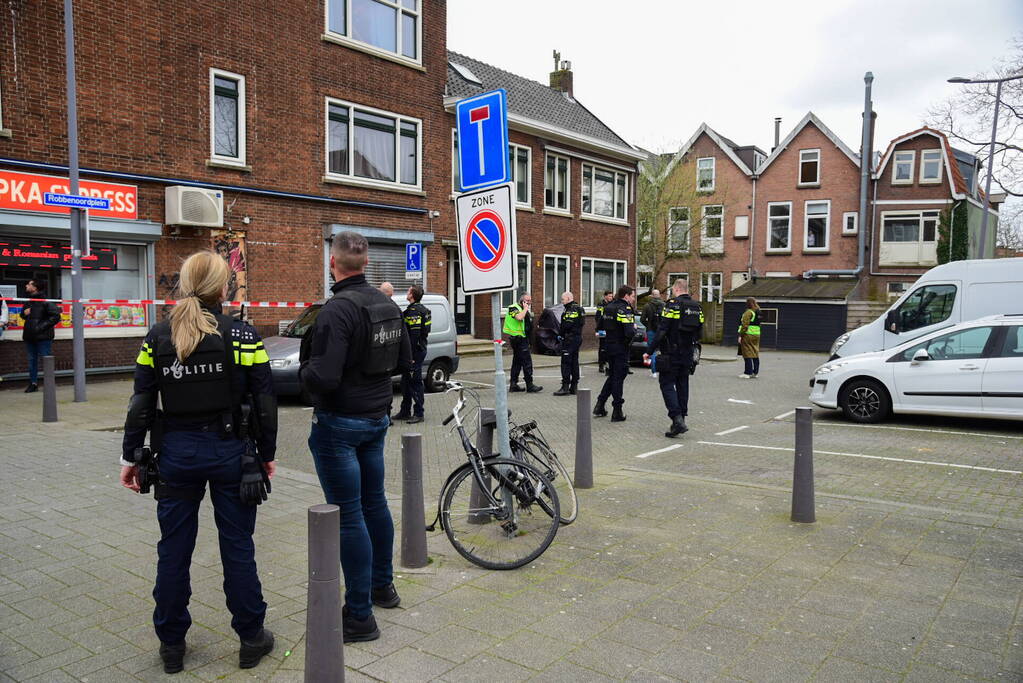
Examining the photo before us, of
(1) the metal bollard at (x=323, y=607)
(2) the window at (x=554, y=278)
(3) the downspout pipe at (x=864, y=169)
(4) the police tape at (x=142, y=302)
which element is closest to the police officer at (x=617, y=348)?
(4) the police tape at (x=142, y=302)

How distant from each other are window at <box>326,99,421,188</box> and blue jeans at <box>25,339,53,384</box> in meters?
7.33

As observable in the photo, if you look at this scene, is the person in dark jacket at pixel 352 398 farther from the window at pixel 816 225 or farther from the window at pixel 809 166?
the window at pixel 809 166

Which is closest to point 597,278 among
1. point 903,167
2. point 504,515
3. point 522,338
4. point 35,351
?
point 522,338

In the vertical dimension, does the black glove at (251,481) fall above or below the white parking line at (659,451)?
above

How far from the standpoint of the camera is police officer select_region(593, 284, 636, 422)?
36.6 feet

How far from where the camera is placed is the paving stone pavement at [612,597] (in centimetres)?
356

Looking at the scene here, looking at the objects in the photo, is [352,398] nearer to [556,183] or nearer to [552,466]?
[552,466]

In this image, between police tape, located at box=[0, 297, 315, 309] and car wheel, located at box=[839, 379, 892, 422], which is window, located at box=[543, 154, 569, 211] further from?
car wheel, located at box=[839, 379, 892, 422]

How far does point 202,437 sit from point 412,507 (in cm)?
156

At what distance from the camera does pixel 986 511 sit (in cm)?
629

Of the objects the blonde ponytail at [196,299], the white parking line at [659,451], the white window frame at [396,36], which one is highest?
the white window frame at [396,36]

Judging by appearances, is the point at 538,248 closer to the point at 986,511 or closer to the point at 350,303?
the point at 986,511

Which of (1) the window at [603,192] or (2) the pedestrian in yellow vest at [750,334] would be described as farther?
(1) the window at [603,192]

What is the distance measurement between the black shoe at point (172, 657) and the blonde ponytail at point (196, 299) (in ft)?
4.23
